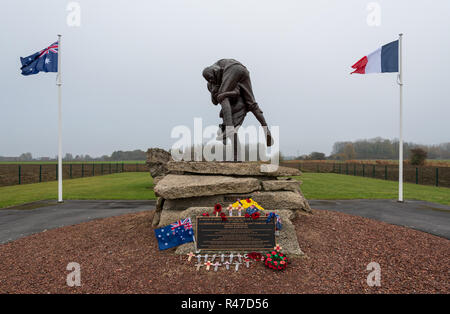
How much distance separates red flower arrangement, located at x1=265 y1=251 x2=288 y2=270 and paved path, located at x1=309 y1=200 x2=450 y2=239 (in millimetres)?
5127

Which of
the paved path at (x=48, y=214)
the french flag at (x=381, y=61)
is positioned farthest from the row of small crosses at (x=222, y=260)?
the french flag at (x=381, y=61)

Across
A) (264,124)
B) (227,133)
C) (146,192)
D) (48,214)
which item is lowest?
(146,192)

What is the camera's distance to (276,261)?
3799mm

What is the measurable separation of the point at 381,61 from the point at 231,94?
8620 mm

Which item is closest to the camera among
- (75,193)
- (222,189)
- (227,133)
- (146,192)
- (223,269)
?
(223,269)

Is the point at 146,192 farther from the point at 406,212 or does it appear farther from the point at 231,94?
the point at 406,212

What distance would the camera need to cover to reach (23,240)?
5.51m

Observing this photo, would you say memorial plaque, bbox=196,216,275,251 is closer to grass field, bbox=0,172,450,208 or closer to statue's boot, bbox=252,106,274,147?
statue's boot, bbox=252,106,274,147

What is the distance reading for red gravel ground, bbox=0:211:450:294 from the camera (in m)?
3.32

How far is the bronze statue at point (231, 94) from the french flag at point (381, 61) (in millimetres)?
6817

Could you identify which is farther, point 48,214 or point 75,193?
point 75,193

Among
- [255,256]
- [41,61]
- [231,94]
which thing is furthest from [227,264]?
[41,61]

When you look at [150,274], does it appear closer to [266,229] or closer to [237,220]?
[237,220]

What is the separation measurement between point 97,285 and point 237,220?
103 inches
